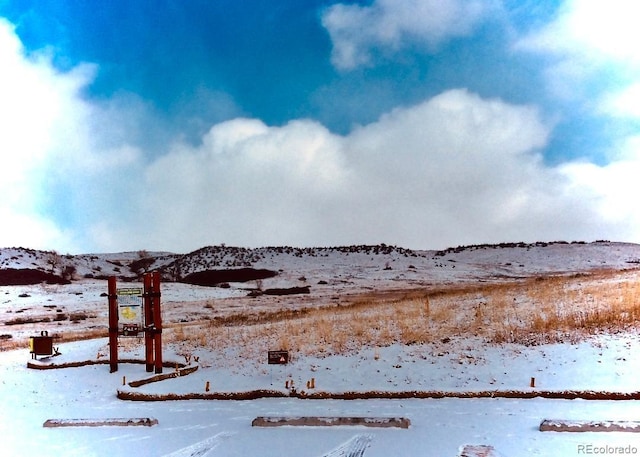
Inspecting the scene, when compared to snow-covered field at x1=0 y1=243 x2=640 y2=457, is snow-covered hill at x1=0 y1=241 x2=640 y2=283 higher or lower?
higher

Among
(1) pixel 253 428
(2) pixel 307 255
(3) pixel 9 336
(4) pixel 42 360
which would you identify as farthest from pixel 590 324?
(2) pixel 307 255

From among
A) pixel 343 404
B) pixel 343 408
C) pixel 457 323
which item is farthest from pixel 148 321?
pixel 457 323

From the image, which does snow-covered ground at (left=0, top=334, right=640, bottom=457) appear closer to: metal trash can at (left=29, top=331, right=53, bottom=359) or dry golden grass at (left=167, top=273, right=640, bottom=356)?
metal trash can at (left=29, top=331, right=53, bottom=359)

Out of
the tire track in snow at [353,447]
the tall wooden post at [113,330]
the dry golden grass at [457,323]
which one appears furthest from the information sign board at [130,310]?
the tire track in snow at [353,447]

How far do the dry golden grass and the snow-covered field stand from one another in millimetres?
728

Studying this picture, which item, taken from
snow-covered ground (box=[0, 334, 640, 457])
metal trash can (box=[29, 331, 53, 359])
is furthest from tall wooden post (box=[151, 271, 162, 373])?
metal trash can (box=[29, 331, 53, 359])

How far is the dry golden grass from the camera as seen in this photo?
15.5 m

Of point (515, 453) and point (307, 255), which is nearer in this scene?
point (515, 453)

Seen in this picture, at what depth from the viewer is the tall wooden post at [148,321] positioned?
15.9 meters

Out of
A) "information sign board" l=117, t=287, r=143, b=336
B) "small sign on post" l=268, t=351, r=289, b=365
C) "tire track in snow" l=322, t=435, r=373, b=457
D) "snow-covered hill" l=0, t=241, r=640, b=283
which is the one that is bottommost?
"tire track in snow" l=322, t=435, r=373, b=457

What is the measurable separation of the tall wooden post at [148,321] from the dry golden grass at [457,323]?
244 cm

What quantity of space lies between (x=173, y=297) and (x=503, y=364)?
26806mm

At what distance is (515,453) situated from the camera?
796cm

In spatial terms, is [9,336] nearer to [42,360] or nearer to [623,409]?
[42,360]
